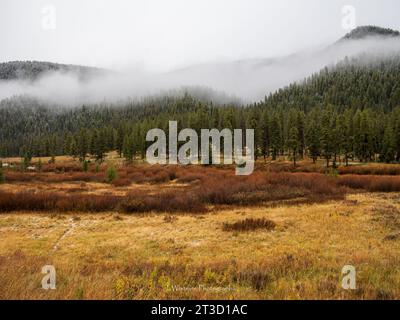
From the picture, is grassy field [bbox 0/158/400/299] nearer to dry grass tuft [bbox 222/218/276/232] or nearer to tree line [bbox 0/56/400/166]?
dry grass tuft [bbox 222/218/276/232]

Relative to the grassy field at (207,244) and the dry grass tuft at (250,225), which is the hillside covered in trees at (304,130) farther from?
the dry grass tuft at (250,225)

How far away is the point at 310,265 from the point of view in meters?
9.08

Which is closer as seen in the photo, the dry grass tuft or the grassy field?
the grassy field

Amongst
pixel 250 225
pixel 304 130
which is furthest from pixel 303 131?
pixel 250 225

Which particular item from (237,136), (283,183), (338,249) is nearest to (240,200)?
(283,183)

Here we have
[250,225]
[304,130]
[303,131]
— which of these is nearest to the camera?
[250,225]

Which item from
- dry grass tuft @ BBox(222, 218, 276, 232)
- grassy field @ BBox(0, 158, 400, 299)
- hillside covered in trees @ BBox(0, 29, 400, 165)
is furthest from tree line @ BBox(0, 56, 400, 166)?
dry grass tuft @ BBox(222, 218, 276, 232)

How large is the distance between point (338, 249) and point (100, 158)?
84969mm

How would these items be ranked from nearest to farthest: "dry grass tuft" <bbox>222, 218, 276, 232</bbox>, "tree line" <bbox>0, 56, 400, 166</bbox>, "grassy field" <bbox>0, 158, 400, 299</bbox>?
"grassy field" <bbox>0, 158, 400, 299</bbox> → "dry grass tuft" <bbox>222, 218, 276, 232</bbox> → "tree line" <bbox>0, 56, 400, 166</bbox>

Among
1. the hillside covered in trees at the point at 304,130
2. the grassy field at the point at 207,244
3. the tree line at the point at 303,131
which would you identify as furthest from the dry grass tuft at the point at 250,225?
the hillside covered in trees at the point at 304,130

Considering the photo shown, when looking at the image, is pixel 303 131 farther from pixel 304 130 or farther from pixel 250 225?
pixel 250 225

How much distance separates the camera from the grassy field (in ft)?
22.8

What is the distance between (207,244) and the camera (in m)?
12.5

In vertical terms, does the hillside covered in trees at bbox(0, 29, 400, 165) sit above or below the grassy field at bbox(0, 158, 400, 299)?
above
